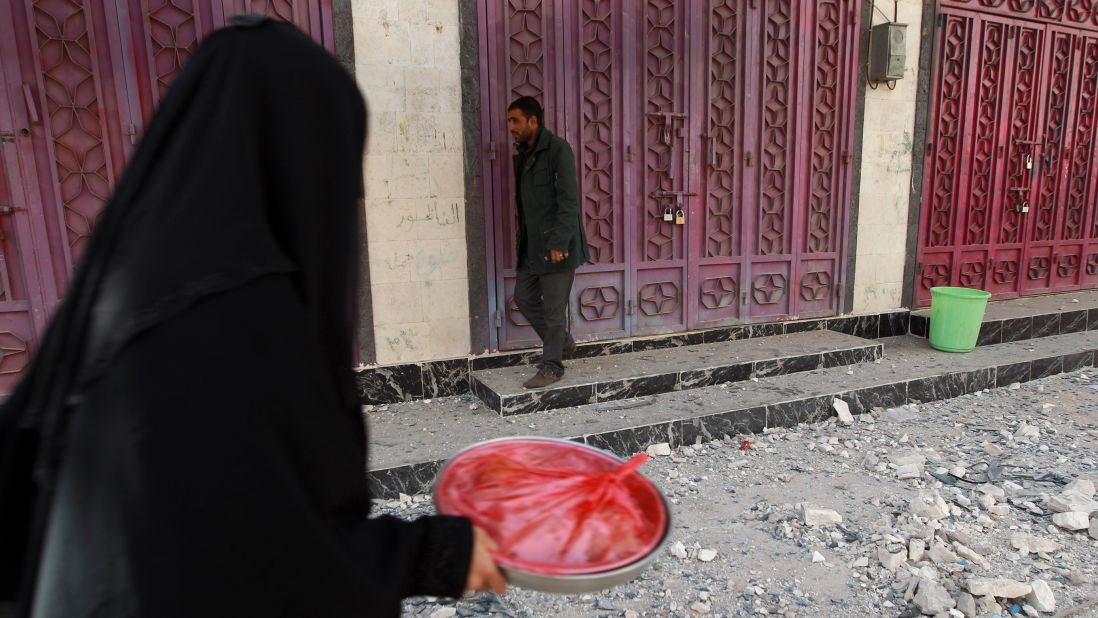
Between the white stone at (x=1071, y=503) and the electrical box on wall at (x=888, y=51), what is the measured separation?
4024 mm

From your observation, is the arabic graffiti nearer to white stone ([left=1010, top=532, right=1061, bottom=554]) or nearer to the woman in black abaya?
Answer: the woman in black abaya

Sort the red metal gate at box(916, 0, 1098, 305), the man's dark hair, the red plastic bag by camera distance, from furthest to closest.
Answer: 1. the red metal gate at box(916, 0, 1098, 305)
2. the man's dark hair
3. the red plastic bag

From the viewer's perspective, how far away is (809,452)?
4215 millimetres

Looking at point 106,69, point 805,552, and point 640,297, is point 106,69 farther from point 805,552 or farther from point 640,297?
point 805,552

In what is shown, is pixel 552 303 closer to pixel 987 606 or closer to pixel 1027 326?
pixel 987 606

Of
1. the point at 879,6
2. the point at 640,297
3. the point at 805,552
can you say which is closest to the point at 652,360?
the point at 640,297

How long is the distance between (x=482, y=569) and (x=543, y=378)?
11.0 ft

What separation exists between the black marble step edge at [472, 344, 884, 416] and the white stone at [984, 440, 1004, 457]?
1.39 meters

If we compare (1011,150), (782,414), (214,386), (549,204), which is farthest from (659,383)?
(1011,150)

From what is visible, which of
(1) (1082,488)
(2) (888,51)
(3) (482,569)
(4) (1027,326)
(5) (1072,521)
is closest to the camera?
(3) (482,569)

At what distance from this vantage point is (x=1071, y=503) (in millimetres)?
3289

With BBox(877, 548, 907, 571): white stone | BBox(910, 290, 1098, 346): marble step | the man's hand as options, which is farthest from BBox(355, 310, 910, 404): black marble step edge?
the man's hand

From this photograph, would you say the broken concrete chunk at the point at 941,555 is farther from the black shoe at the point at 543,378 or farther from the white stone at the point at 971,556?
the black shoe at the point at 543,378

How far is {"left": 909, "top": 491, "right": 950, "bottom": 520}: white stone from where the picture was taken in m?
3.28
